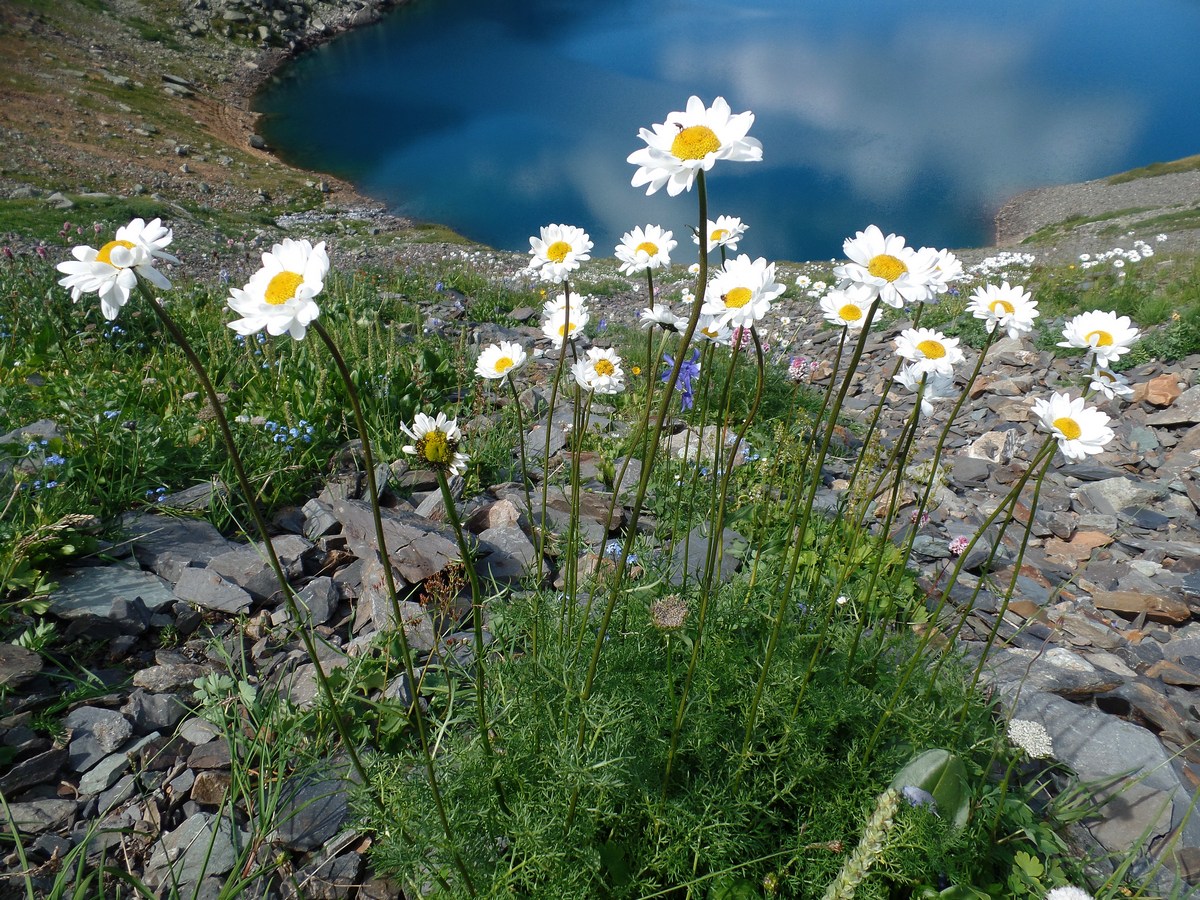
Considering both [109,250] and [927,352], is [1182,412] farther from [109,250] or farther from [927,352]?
[109,250]

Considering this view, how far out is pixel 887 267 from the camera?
1.46 meters

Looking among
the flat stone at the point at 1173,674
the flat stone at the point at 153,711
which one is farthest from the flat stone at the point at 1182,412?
the flat stone at the point at 153,711

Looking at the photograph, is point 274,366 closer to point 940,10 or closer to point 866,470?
point 866,470

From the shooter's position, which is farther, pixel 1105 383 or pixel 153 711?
pixel 153 711

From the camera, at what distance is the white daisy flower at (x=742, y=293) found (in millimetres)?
1554

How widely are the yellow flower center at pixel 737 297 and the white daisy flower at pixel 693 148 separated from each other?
0.39 metres

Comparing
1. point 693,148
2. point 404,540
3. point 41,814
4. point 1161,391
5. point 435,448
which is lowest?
point 41,814

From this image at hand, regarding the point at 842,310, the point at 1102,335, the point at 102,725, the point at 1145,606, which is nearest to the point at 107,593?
the point at 102,725

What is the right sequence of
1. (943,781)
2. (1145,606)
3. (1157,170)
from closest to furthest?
1. (943,781)
2. (1145,606)
3. (1157,170)

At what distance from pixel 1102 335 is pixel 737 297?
108 cm

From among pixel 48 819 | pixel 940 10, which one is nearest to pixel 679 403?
pixel 48 819

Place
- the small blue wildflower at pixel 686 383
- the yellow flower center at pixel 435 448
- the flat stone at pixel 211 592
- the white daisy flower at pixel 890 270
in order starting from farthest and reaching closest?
the small blue wildflower at pixel 686 383, the flat stone at pixel 211 592, the white daisy flower at pixel 890 270, the yellow flower center at pixel 435 448

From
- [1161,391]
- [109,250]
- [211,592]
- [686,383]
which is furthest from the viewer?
[1161,391]

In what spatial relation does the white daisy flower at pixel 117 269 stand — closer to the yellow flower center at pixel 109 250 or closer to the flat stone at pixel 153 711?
the yellow flower center at pixel 109 250
